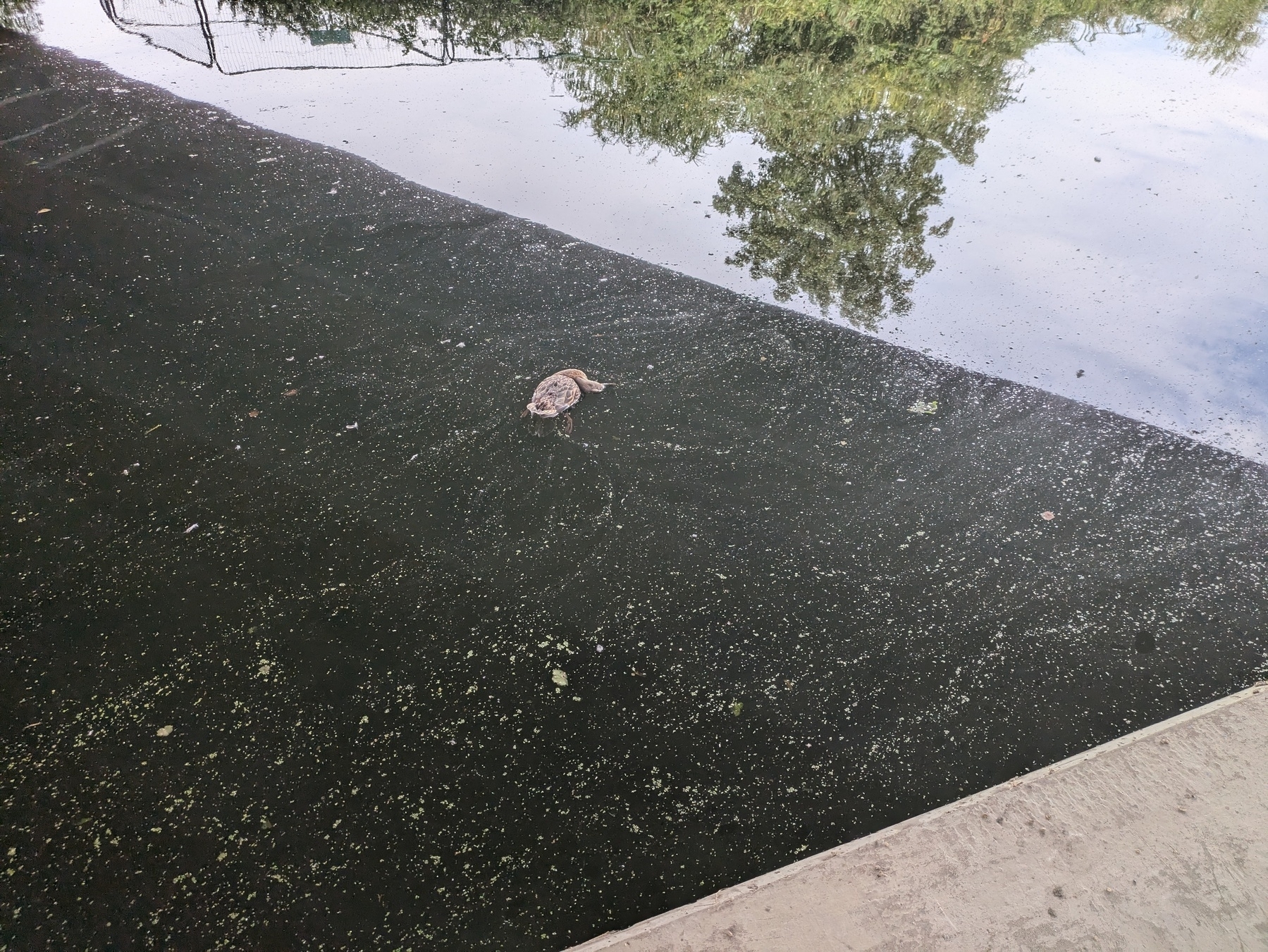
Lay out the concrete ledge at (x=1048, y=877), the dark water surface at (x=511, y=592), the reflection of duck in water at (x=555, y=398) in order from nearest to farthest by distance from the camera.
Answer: the concrete ledge at (x=1048, y=877)
the dark water surface at (x=511, y=592)
the reflection of duck in water at (x=555, y=398)

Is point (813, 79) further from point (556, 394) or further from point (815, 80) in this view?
point (556, 394)

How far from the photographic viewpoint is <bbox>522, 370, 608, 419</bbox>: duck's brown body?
11.7ft

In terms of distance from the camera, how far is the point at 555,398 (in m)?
3.59

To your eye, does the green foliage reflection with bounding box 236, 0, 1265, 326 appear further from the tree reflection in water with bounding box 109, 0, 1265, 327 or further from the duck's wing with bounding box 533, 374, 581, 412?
the duck's wing with bounding box 533, 374, 581, 412

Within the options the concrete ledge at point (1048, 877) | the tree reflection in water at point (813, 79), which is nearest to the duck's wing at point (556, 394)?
the tree reflection in water at point (813, 79)

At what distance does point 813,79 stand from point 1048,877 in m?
5.66

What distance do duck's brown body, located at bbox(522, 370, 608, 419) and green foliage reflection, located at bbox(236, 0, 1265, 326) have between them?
1426 mm

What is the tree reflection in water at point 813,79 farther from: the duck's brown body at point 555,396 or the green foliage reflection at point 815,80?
the duck's brown body at point 555,396

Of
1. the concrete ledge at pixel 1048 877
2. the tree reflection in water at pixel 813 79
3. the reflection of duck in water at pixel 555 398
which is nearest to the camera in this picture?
the concrete ledge at pixel 1048 877

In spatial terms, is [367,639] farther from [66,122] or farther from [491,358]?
[66,122]

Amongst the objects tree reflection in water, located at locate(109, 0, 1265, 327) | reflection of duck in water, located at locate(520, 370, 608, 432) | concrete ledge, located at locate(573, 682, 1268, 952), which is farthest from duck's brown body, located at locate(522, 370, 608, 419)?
concrete ledge, located at locate(573, 682, 1268, 952)

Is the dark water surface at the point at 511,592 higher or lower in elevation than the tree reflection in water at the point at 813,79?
lower

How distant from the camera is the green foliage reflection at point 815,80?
4.63m

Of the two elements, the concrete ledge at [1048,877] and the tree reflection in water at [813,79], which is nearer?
the concrete ledge at [1048,877]
